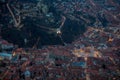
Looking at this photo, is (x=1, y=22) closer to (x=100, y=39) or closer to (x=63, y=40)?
(x=63, y=40)

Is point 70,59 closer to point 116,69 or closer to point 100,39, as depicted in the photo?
point 116,69

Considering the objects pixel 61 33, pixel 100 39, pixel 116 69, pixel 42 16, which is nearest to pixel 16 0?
pixel 42 16

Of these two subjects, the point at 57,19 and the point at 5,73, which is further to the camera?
the point at 57,19

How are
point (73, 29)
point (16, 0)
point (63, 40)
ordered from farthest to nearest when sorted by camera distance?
point (16, 0) → point (73, 29) → point (63, 40)

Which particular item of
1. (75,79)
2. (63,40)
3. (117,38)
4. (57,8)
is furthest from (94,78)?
(57,8)

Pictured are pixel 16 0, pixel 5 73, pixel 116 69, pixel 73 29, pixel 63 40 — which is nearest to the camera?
pixel 5 73

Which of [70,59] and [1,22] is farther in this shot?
[1,22]

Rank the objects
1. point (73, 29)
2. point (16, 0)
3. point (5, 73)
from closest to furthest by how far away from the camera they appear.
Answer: point (5, 73), point (73, 29), point (16, 0)

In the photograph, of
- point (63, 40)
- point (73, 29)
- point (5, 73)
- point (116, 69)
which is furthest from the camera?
point (73, 29)
